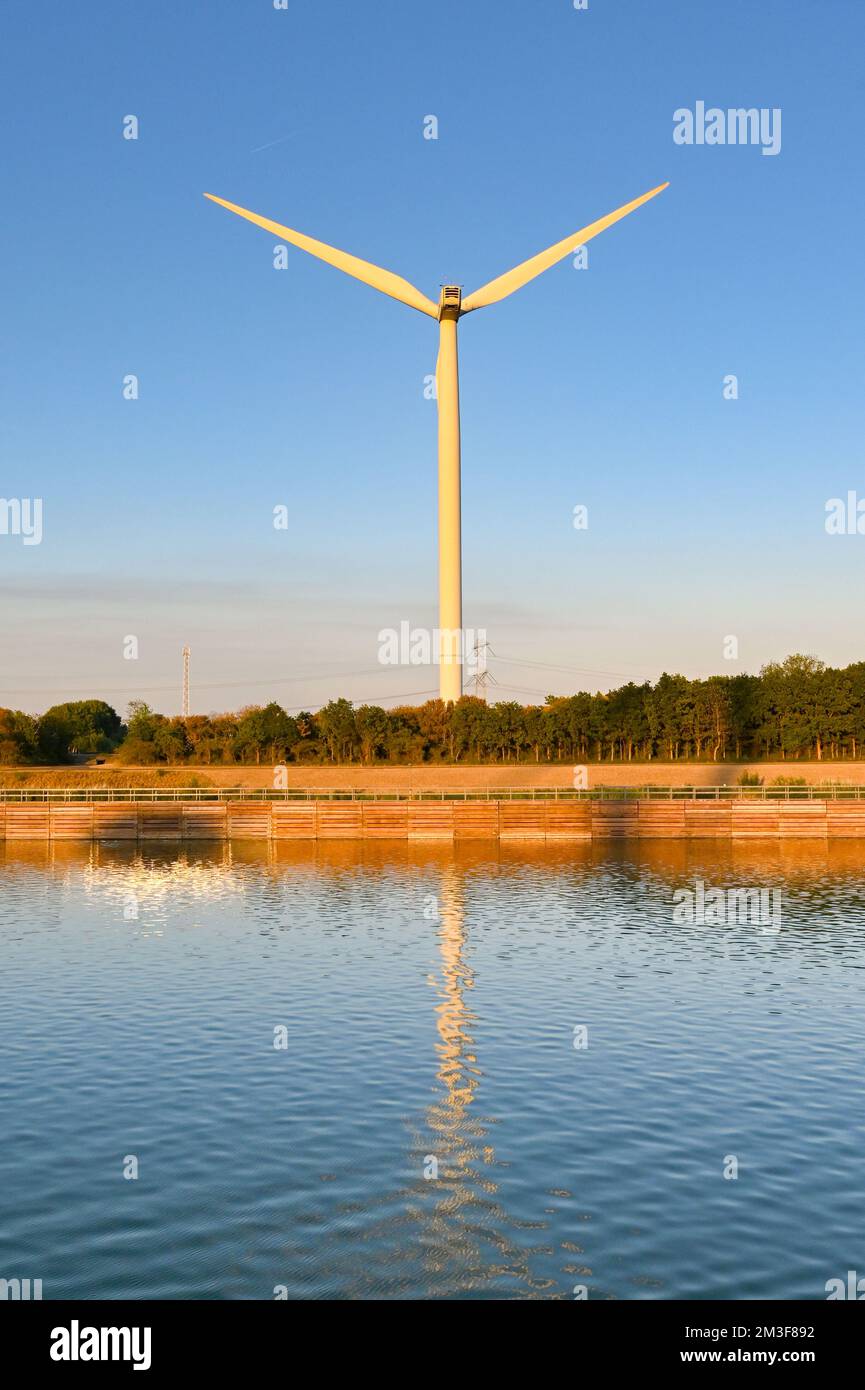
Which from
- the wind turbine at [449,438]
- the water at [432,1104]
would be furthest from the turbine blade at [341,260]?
the water at [432,1104]

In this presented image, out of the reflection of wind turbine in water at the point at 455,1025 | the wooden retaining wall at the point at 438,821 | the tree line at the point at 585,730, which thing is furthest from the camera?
the tree line at the point at 585,730

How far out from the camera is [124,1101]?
20.8 meters

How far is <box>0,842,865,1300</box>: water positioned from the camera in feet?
47.1

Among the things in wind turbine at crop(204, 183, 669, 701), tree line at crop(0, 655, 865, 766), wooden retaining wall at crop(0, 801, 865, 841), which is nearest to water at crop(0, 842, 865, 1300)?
wooden retaining wall at crop(0, 801, 865, 841)

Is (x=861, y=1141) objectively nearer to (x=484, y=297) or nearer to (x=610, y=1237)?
(x=610, y=1237)

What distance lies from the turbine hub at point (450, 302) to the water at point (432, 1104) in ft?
237

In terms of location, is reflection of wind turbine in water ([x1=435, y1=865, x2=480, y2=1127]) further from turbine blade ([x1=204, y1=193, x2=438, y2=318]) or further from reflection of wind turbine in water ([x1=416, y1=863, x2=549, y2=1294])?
turbine blade ([x1=204, y1=193, x2=438, y2=318])

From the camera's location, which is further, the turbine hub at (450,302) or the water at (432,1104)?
the turbine hub at (450,302)

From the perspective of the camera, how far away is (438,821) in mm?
71375

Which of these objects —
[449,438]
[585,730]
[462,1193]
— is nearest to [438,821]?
[449,438]

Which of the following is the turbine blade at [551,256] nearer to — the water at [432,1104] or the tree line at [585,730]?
the tree line at [585,730]

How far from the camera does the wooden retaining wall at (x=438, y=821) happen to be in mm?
69375

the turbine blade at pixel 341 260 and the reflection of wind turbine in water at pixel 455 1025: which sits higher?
the turbine blade at pixel 341 260

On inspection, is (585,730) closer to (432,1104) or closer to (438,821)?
→ (438,821)
